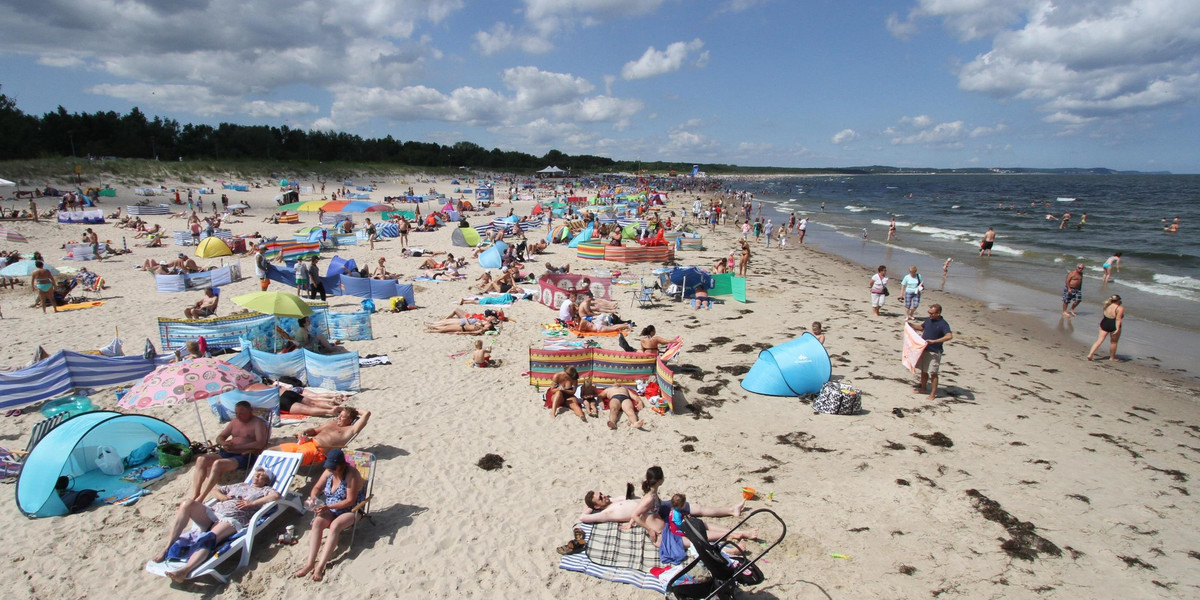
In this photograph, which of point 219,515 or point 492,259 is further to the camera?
point 492,259

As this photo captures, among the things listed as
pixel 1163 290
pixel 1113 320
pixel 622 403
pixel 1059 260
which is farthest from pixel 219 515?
pixel 1059 260

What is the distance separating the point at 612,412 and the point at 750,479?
78.1 inches

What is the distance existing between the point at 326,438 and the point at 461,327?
17.7ft

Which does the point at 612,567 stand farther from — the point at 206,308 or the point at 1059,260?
the point at 1059,260

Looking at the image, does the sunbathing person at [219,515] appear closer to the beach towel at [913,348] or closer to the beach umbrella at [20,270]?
the beach towel at [913,348]

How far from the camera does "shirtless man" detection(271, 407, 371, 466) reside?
19.0 ft

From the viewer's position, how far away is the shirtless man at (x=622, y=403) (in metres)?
7.33

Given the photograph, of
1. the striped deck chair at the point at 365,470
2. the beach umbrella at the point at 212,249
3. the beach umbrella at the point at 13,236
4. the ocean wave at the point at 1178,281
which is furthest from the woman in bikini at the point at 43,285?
the ocean wave at the point at 1178,281

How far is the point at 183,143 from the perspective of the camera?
2318 inches

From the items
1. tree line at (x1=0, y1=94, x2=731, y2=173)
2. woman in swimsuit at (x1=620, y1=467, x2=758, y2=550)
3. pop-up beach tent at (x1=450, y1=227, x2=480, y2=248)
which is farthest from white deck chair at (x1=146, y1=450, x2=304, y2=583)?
tree line at (x1=0, y1=94, x2=731, y2=173)

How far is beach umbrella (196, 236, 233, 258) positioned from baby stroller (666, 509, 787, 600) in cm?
1915

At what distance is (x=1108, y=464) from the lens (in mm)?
6730

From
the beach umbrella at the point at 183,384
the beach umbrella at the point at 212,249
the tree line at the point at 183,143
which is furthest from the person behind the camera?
the tree line at the point at 183,143

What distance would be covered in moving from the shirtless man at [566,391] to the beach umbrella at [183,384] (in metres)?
3.75
